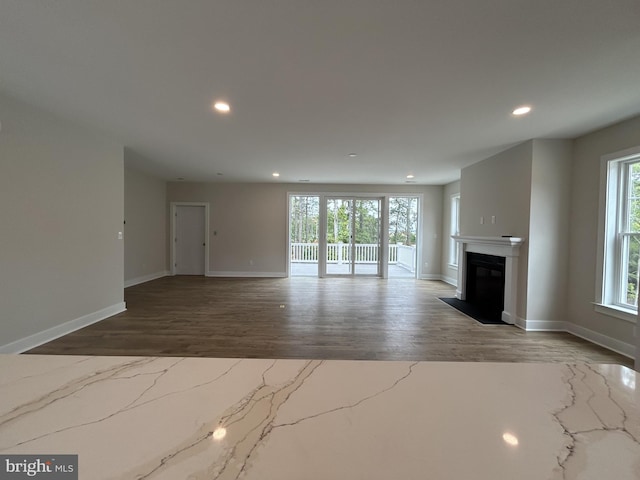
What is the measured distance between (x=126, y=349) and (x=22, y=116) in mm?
2506

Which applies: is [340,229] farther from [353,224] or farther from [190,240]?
[190,240]

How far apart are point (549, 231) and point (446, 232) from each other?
325cm

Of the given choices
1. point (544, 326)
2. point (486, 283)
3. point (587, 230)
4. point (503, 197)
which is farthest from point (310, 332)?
point (587, 230)

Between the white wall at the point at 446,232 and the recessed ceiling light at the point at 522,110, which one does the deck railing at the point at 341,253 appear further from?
the recessed ceiling light at the point at 522,110

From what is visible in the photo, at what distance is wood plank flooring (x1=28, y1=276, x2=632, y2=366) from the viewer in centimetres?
271

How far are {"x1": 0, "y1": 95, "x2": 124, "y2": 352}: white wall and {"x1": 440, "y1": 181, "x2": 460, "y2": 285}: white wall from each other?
662 cm

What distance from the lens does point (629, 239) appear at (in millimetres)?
2939

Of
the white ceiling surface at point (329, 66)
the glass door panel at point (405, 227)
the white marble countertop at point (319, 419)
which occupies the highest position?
the white ceiling surface at point (329, 66)

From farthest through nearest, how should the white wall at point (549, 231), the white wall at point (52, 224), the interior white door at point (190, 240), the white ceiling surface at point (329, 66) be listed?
1. the interior white door at point (190, 240)
2. the white wall at point (549, 231)
3. the white wall at point (52, 224)
4. the white ceiling surface at point (329, 66)

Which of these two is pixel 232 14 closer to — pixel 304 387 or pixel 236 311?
pixel 304 387

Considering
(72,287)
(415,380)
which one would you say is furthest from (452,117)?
(72,287)

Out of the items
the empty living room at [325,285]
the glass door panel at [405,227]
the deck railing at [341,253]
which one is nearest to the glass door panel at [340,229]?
the deck railing at [341,253]

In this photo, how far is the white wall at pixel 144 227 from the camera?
217 inches

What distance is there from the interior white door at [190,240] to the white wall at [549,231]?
676 centimetres
